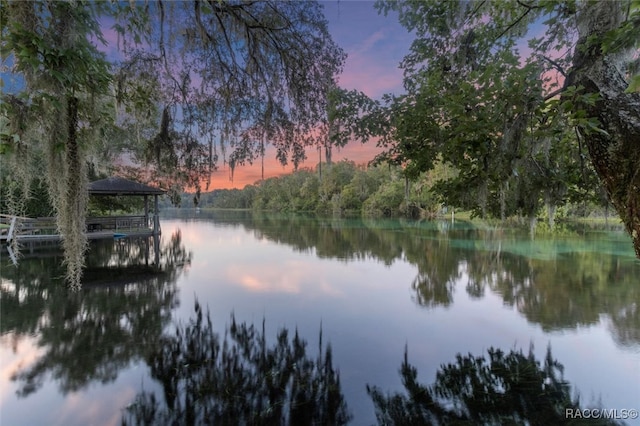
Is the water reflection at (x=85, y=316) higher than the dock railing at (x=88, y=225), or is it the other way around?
the dock railing at (x=88, y=225)

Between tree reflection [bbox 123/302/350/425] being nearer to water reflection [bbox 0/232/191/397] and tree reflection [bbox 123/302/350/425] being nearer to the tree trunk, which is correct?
water reflection [bbox 0/232/191/397]

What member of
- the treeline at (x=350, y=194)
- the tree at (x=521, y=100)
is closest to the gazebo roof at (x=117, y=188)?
the tree at (x=521, y=100)

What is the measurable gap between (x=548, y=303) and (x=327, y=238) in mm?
16825

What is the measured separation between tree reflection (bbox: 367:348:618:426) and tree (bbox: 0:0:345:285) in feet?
12.7

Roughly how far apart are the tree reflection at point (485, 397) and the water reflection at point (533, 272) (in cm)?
271

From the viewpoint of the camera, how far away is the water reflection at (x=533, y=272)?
7.94m

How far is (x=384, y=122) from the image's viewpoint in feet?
14.2

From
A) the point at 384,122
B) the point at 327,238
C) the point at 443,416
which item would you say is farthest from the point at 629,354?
the point at 327,238

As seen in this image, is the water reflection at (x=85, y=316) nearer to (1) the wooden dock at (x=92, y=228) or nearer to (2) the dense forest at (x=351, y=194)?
(1) the wooden dock at (x=92, y=228)

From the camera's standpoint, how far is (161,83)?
4.38 m

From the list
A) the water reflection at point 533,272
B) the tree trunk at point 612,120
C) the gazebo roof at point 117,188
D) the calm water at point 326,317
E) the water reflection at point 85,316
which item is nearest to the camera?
the tree trunk at point 612,120

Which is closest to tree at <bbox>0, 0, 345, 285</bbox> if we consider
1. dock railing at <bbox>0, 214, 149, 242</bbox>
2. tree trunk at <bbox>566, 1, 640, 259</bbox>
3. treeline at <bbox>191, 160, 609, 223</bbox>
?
tree trunk at <bbox>566, 1, 640, 259</bbox>

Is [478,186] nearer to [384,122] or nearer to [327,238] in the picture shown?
[384,122]

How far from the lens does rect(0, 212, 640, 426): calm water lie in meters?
4.68
